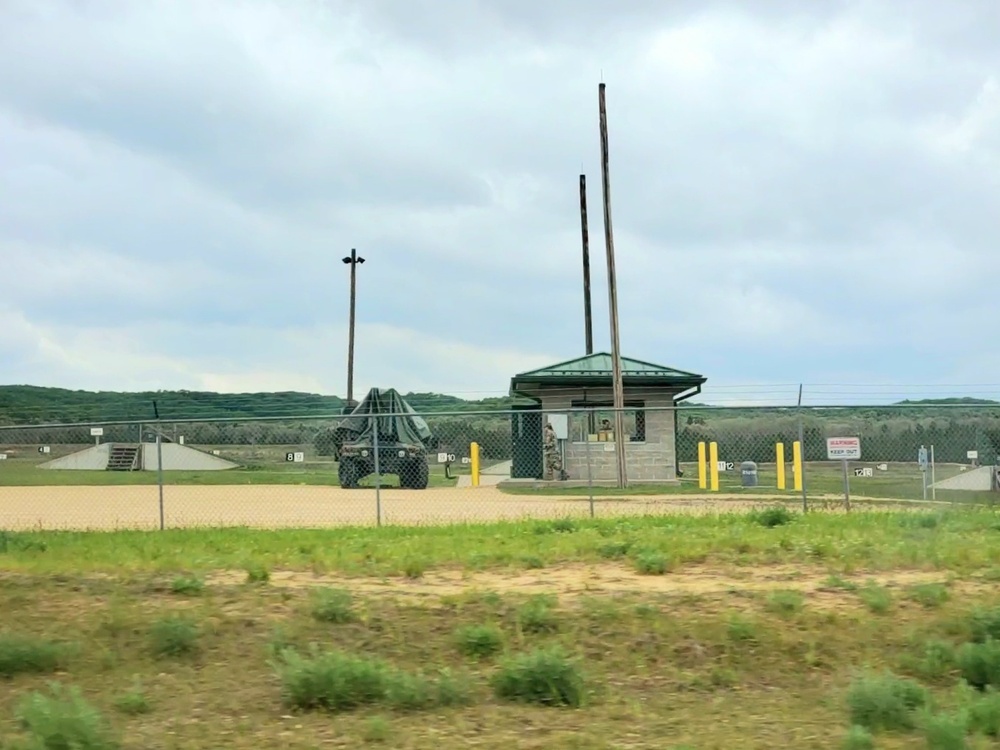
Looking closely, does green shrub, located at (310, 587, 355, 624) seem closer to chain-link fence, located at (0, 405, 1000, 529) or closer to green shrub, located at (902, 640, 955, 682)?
green shrub, located at (902, 640, 955, 682)

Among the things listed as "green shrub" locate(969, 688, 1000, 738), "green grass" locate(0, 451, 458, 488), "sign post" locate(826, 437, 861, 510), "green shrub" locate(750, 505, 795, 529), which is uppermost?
"sign post" locate(826, 437, 861, 510)

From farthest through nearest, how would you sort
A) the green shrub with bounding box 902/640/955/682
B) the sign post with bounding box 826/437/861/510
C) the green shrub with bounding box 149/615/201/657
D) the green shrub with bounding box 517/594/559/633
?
the sign post with bounding box 826/437/861/510, the green shrub with bounding box 517/594/559/633, the green shrub with bounding box 149/615/201/657, the green shrub with bounding box 902/640/955/682

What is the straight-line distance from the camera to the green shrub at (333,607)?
749 cm

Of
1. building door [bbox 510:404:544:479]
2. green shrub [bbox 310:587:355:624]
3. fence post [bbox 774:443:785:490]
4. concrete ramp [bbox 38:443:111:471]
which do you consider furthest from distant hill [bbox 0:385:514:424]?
green shrub [bbox 310:587:355:624]

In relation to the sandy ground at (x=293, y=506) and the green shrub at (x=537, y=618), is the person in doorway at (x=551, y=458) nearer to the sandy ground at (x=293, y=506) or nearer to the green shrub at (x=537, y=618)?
the sandy ground at (x=293, y=506)

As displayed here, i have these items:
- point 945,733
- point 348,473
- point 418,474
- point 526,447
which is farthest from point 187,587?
point 418,474

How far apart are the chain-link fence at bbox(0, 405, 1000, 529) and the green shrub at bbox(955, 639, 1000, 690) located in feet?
30.4

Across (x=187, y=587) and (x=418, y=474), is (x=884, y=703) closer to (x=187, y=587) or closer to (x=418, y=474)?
(x=187, y=587)

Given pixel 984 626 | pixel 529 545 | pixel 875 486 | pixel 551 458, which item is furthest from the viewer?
pixel 551 458

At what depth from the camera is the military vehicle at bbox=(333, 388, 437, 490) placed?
862 inches

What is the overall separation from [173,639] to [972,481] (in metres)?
14.6

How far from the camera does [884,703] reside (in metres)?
5.81

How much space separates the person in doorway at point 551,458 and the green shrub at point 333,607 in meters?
14.6

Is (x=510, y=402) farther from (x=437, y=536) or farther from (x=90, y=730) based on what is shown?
(x=90, y=730)
